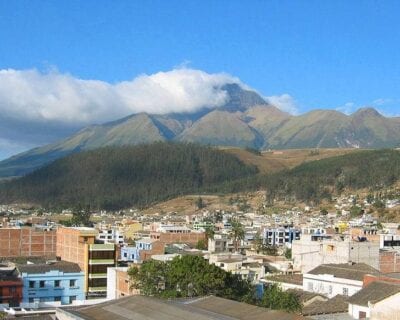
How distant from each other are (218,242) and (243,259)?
22904 millimetres

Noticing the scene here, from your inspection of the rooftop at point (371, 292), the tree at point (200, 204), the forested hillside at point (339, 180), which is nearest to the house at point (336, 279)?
the rooftop at point (371, 292)

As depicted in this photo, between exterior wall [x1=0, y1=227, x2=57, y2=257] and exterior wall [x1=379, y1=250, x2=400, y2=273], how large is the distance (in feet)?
121

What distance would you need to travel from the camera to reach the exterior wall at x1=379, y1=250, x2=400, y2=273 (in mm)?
61656

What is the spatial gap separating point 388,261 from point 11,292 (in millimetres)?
32234

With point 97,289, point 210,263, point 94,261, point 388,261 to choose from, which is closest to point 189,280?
point 210,263

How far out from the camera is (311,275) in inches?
2103

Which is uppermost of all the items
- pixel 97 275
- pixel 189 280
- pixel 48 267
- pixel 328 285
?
pixel 189 280

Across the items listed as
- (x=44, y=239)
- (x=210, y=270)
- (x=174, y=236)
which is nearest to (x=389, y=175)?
(x=174, y=236)

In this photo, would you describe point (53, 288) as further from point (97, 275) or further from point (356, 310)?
point (356, 310)

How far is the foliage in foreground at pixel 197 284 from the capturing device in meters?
38.1

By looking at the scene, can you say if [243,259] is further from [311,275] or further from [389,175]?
[389,175]

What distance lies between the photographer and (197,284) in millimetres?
37969

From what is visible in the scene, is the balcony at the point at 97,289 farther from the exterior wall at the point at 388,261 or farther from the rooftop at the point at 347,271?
the exterior wall at the point at 388,261

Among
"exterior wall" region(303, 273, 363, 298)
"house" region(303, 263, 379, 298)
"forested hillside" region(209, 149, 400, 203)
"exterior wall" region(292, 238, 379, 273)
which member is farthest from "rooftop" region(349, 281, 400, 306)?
"forested hillside" region(209, 149, 400, 203)
